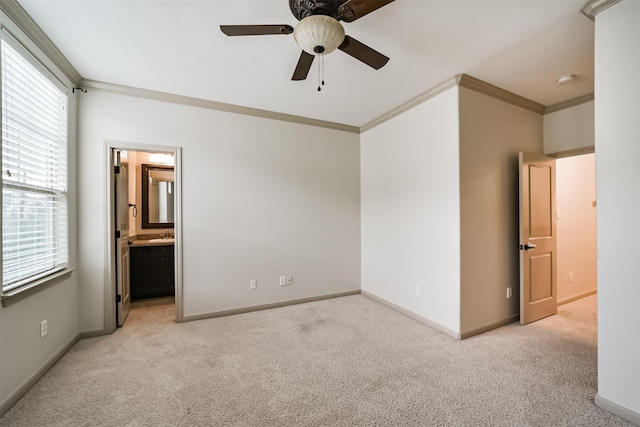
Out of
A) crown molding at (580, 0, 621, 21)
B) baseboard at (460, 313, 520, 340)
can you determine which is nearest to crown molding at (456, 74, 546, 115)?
crown molding at (580, 0, 621, 21)

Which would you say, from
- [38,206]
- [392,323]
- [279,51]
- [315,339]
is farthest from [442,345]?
[38,206]

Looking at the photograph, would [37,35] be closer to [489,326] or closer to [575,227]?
[489,326]

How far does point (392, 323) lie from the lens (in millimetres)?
3152

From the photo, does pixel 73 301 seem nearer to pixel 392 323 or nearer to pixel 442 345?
pixel 392 323

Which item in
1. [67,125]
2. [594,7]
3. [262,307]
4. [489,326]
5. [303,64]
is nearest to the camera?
[594,7]

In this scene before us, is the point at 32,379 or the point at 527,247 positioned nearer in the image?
the point at 32,379

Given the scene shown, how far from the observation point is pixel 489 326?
9.63 ft

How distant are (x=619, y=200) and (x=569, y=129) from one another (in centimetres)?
207

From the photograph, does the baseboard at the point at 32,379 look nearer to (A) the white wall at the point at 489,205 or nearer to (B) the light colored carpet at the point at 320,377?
(B) the light colored carpet at the point at 320,377

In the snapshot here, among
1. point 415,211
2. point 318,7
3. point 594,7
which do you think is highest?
point 594,7

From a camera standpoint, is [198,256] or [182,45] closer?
[182,45]

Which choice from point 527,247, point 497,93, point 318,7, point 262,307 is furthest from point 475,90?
point 262,307

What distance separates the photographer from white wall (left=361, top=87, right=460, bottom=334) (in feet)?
9.26

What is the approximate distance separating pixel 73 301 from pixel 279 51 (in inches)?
121
